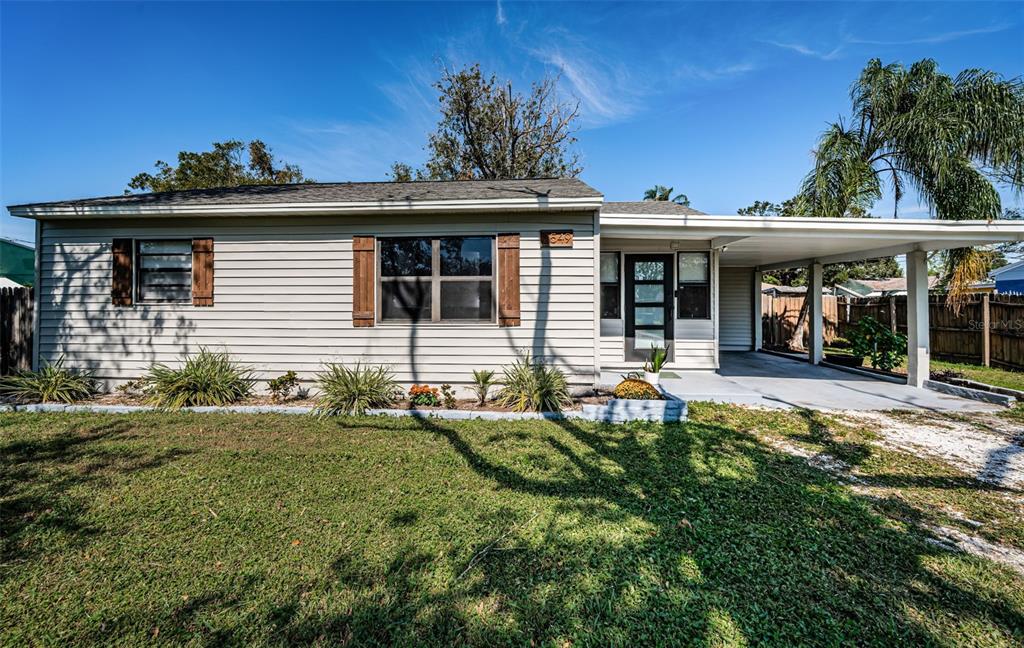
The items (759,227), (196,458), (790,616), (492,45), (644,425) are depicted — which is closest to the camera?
(790,616)

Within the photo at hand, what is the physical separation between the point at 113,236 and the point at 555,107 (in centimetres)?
1504

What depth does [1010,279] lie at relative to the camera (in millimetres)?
16609

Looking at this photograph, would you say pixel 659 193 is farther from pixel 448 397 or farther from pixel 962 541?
pixel 962 541

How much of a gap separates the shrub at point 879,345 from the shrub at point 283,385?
1050cm

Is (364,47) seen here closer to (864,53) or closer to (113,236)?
(113,236)

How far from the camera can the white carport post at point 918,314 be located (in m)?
6.98

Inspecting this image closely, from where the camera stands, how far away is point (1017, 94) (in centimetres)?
895

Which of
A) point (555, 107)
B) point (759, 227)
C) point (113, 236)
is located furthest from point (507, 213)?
point (555, 107)

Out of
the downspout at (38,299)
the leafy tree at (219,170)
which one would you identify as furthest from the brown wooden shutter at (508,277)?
the leafy tree at (219,170)

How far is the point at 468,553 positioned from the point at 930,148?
41.6 ft

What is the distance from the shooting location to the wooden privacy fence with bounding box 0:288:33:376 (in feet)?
22.6

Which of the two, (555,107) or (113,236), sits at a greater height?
(555,107)

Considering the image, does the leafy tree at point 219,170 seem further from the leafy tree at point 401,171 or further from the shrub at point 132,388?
the shrub at point 132,388

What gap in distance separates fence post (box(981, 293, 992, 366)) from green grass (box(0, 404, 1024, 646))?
28.8ft
